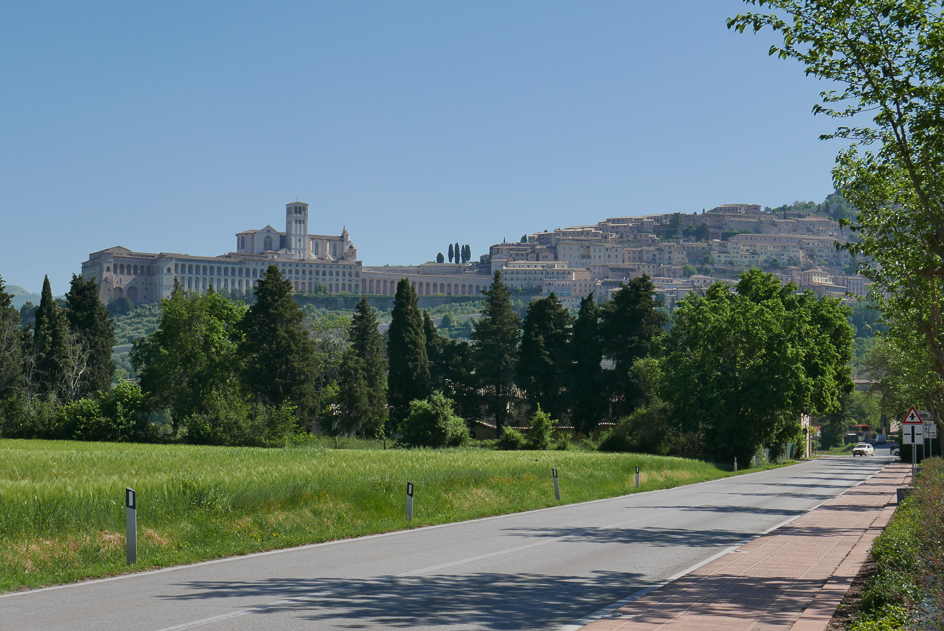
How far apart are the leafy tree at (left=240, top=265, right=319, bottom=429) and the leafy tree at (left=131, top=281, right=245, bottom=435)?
13.0 ft

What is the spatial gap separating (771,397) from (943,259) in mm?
41029

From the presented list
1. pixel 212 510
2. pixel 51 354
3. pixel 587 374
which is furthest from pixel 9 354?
pixel 212 510

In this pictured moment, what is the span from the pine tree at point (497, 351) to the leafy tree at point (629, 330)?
32.9ft

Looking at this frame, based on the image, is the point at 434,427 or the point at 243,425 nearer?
the point at 434,427

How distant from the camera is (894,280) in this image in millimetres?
21641

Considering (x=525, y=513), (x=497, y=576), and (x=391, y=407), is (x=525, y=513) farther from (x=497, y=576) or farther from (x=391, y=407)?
(x=391, y=407)

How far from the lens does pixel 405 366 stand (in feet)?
241

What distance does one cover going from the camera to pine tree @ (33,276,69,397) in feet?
229

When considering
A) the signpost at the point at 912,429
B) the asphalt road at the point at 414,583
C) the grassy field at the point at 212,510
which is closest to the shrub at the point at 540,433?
the signpost at the point at 912,429

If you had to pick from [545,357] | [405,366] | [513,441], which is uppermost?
[545,357]

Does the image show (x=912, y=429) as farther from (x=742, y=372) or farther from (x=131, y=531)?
(x=131, y=531)

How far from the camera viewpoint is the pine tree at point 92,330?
245ft

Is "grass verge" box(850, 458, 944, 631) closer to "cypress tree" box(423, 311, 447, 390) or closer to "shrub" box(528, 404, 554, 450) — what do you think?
"shrub" box(528, 404, 554, 450)

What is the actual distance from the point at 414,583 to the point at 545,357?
67936 mm
